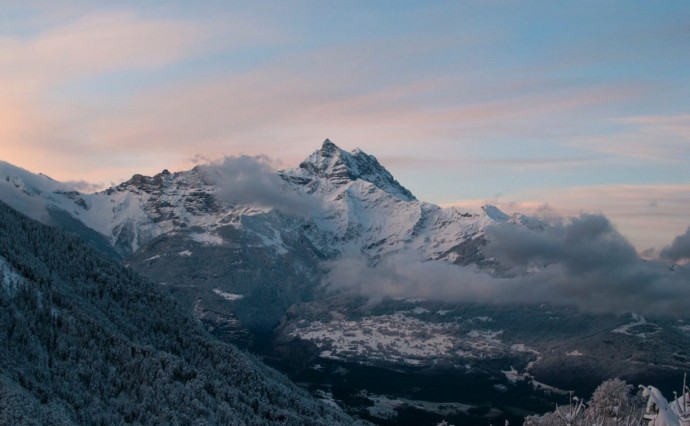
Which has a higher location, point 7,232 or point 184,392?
point 7,232

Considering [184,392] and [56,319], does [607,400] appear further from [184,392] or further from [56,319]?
[56,319]

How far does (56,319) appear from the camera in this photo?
161750 mm

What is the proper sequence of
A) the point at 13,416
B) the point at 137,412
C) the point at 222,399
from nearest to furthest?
the point at 13,416
the point at 137,412
the point at 222,399

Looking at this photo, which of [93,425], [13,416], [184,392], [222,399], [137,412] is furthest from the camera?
[222,399]

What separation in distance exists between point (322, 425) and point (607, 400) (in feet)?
237

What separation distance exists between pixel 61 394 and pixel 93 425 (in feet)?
31.8

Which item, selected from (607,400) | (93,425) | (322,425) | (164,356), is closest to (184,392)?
(164,356)

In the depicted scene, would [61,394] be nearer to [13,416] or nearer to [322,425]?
[13,416]

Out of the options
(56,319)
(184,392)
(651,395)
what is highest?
(651,395)

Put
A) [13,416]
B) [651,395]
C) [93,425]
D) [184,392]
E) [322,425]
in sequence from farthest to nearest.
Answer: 1. [322,425]
2. [184,392]
3. [93,425]
4. [13,416]
5. [651,395]

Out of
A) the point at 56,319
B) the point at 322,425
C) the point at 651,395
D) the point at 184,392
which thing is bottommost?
the point at 322,425

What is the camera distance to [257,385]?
648 ft

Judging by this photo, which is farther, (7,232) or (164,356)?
(7,232)

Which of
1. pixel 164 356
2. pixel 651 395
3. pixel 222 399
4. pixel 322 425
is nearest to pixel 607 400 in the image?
pixel 322 425
